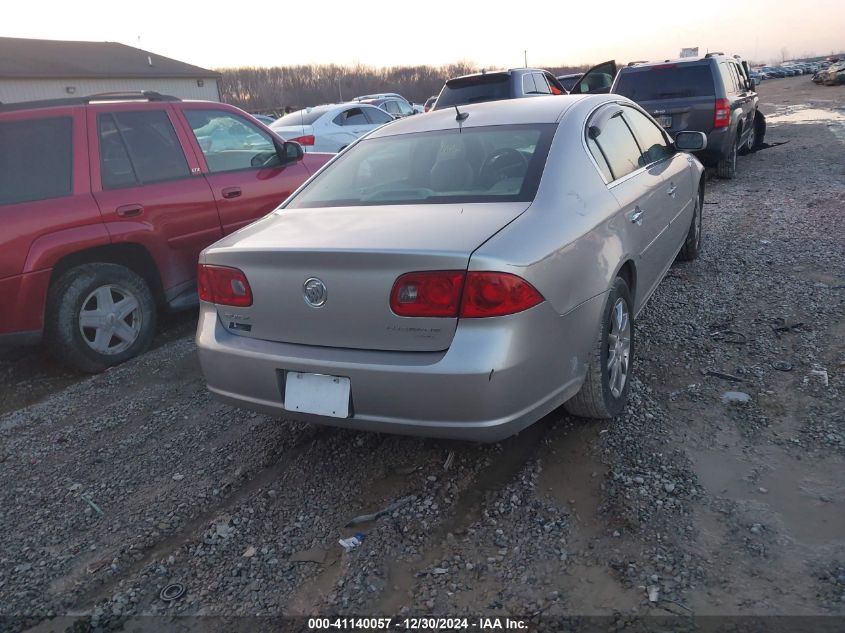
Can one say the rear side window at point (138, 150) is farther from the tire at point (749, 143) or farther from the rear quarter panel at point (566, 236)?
the tire at point (749, 143)

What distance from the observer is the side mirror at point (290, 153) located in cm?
613

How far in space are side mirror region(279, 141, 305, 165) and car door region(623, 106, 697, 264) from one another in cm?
297

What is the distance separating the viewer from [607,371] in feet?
10.7

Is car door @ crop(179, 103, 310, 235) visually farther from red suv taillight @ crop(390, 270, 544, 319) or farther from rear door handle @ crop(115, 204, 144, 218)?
red suv taillight @ crop(390, 270, 544, 319)

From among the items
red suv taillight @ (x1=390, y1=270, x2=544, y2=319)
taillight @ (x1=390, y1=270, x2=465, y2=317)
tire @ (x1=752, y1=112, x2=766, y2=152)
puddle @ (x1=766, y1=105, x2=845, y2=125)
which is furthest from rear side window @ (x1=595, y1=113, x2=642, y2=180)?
puddle @ (x1=766, y1=105, x2=845, y2=125)

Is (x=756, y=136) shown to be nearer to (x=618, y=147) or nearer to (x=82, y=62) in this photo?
(x=618, y=147)

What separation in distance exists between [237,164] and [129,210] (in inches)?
49.0

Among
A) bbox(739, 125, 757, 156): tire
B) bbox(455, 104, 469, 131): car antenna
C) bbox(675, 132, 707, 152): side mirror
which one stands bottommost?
bbox(739, 125, 757, 156): tire

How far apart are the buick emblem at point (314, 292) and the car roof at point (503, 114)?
59.3 inches

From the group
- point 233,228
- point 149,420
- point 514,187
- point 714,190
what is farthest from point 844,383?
point 714,190

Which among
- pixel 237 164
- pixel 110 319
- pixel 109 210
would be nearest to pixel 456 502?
pixel 110 319

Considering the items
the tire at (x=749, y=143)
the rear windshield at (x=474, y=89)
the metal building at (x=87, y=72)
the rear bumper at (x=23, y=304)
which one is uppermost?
the metal building at (x=87, y=72)

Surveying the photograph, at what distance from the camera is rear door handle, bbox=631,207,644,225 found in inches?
146

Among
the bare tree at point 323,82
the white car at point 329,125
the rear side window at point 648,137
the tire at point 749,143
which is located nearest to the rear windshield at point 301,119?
the white car at point 329,125
